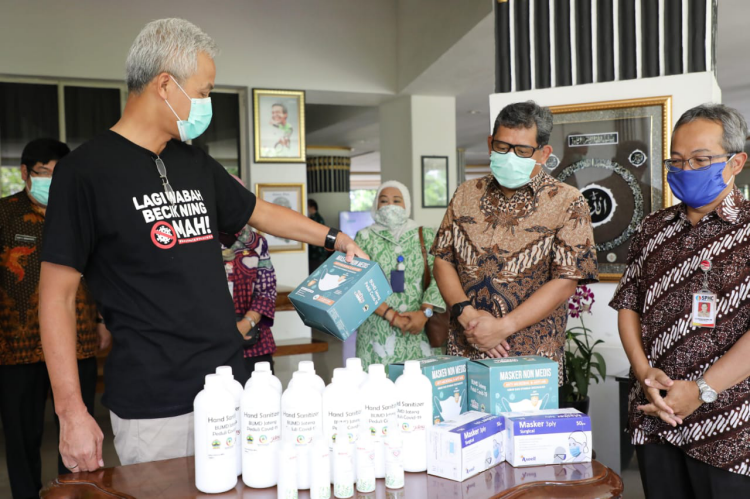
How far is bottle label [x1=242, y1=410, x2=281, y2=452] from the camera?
1238mm

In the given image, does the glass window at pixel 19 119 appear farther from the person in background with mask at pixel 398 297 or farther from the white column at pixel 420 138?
the person in background with mask at pixel 398 297

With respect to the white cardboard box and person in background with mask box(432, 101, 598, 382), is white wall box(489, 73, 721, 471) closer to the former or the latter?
person in background with mask box(432, 101, 598, 382)

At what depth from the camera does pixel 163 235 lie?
1.47 m

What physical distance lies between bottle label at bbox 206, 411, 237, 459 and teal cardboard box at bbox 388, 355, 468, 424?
0.39 meters

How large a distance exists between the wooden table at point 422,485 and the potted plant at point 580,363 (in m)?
1.71

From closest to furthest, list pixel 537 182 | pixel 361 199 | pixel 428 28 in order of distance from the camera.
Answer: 1. pixel 537 182
2. pixel 428 28
3. pixel 361 199

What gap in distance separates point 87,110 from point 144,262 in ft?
18.0

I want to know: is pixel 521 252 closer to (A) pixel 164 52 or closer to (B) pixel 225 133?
(A) pixel 164 52

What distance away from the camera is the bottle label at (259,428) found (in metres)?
1.24

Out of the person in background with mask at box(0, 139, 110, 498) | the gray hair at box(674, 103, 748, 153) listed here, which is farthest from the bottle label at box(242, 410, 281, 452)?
the person in background with mask at box(0, 139, 110, 498)

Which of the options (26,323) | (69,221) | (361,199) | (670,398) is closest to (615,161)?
(670,398)

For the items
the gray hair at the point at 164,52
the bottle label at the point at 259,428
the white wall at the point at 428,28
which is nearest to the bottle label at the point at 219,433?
the bottle label at the point at 259,428

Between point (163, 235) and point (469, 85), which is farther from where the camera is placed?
point (469, 85)

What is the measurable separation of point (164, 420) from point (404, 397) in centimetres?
60
